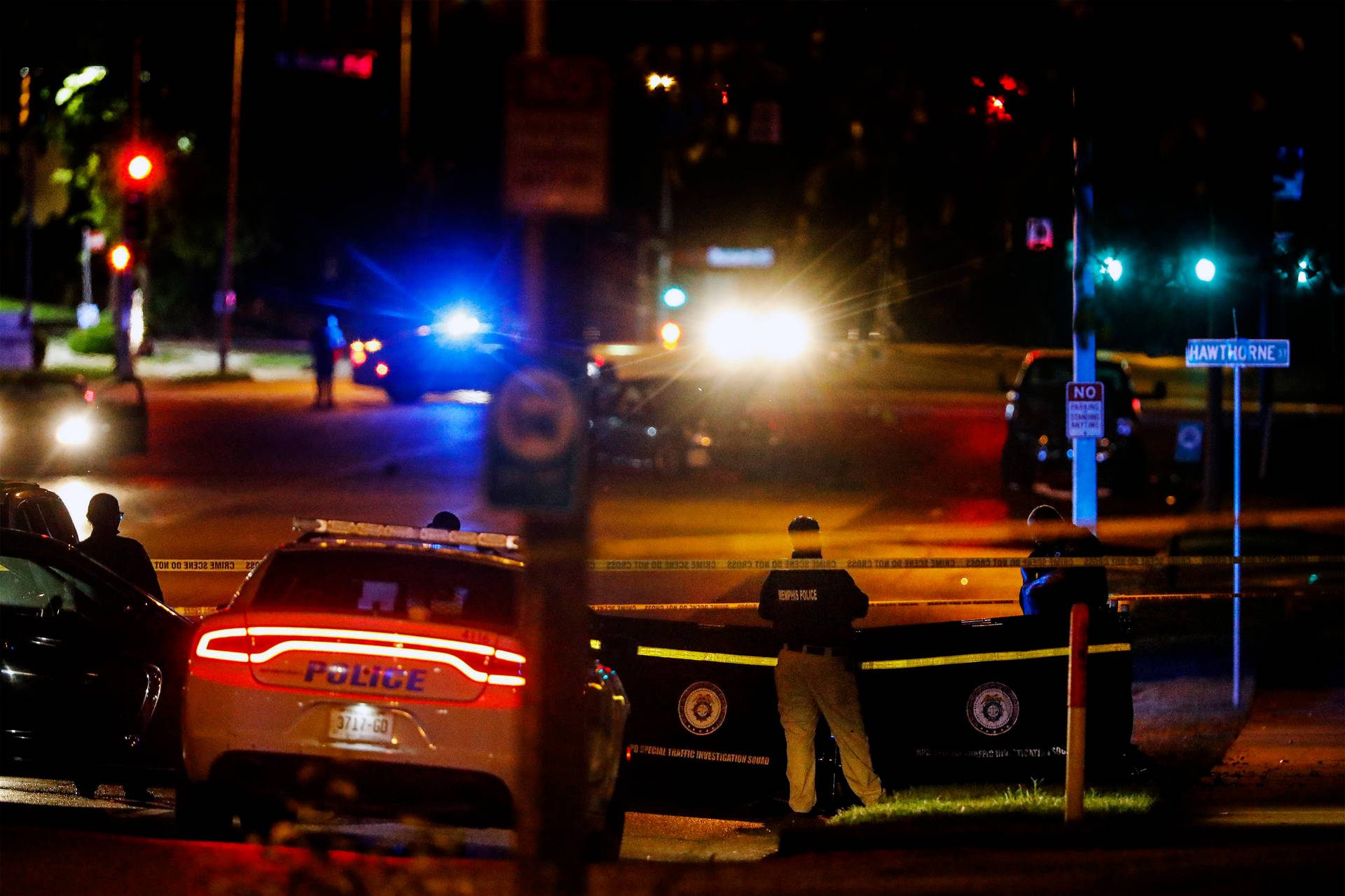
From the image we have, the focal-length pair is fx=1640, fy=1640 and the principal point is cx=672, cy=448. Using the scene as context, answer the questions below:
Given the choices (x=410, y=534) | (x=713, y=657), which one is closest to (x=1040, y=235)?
(x=713, y=657)

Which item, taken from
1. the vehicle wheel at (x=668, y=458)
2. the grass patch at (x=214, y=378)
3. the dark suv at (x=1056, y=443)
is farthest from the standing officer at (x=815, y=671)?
the grass patch at (x=214, y=378)

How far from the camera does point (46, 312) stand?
2638 inches

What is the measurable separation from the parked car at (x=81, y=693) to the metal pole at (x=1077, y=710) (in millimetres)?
4241

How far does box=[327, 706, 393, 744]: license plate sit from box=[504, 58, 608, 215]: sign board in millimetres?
2461

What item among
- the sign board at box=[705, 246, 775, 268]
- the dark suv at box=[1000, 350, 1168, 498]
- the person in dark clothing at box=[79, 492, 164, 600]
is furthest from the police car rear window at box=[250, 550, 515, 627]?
the sign board at box=[705, 246, 775, 268]

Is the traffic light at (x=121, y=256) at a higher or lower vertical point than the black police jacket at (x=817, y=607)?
higher

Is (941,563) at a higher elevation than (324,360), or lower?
lower

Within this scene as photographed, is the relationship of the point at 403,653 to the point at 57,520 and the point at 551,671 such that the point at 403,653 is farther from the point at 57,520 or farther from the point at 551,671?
the point at 57,520

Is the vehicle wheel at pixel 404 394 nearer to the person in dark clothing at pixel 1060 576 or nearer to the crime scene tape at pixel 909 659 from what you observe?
the person in dark clothing at pixel 1060 576

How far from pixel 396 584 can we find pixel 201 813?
1.34 meters

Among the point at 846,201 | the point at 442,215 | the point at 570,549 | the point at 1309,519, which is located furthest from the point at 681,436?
the point at 442,215

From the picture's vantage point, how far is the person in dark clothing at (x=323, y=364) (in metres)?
31.8

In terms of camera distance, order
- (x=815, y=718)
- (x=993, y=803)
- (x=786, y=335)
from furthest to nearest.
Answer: (x=786, y=335)
(x=815, y=718)
(x=993, y=803)

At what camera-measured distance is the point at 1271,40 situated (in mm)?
7387
